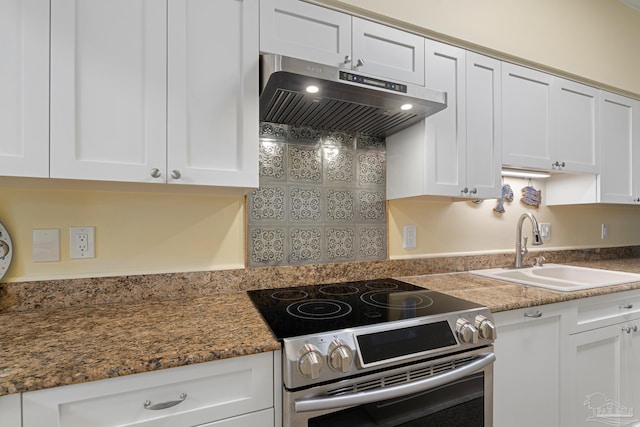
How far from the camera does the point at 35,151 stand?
0.90 metres

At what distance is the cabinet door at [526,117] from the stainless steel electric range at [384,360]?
1035 millimetres

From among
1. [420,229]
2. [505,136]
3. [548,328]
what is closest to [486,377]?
[548,328]

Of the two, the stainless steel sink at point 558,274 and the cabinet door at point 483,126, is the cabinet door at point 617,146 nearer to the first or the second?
the stainless steel sink at point 558,274

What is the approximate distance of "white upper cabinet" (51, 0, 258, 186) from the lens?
0.93 m

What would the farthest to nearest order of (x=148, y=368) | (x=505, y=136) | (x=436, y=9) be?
1. (x=505, y=136)
2. (x=436, y=9)
3. (x=148, y=368)

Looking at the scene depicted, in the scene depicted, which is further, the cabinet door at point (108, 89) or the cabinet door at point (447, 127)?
the cabinet door at point (447, 127)

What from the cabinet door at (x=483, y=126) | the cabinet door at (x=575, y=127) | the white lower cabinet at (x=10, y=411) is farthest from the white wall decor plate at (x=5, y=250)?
the cabinet door at (x=575, y=127)

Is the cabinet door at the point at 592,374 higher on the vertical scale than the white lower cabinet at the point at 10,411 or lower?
lower

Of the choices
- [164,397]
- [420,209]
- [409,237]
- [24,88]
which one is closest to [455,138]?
[420,209]

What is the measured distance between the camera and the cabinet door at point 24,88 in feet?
2.88

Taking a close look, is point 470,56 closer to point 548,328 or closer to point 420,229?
point 420,229

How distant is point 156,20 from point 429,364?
1484mm

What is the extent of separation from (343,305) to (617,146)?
2.31 meters

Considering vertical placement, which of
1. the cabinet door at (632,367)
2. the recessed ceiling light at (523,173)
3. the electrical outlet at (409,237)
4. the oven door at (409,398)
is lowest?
the cabinet door at (632,367)
